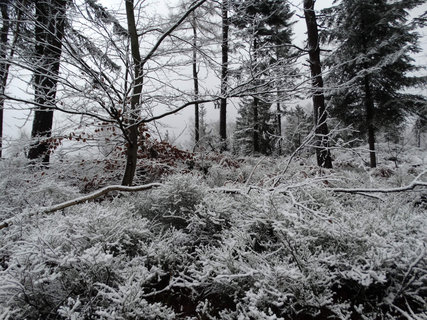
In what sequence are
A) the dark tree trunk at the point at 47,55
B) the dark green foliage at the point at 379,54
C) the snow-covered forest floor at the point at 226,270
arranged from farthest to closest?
1. the dark green foliage at the point at 379,54
2. the dark tree trunk at the point at 47,55
3. the snow-covered forest floor at the point at 226,270

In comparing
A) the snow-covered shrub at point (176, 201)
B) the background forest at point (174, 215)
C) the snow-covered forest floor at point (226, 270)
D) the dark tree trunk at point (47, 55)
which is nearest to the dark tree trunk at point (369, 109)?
the background forest at point (174, 215)

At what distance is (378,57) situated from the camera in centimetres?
1140

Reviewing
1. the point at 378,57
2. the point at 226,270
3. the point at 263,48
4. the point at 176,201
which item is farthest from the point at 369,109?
the point at 226,270

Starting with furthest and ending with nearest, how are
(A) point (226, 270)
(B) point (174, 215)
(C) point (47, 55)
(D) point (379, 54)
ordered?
(D) point (379, 54) < (C) point (47, 55) < (B) point (174, 215) < (A) point (226, 270)

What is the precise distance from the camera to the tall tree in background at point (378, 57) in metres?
11.1

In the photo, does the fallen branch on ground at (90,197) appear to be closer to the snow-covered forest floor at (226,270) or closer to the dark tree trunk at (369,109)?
the snow-covered forest floor at (226,270)

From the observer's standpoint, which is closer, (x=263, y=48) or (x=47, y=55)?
(x=263, y=48)

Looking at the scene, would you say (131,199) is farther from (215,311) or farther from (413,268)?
(413,268)

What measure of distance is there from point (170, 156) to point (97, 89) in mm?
2762

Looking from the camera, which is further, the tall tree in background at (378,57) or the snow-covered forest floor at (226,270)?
the tall tree in background at (378,57)

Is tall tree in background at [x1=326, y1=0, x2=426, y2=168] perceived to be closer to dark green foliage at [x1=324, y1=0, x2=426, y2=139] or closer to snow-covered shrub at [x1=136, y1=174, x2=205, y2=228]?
dark green foliage at [x1=324, y1=0, x2=426, y2=139]

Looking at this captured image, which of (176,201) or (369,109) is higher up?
(369,109)

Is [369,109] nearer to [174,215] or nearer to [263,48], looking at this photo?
[263,48]

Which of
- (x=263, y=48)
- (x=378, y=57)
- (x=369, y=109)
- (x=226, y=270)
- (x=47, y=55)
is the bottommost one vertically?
(x=226, y=270)
